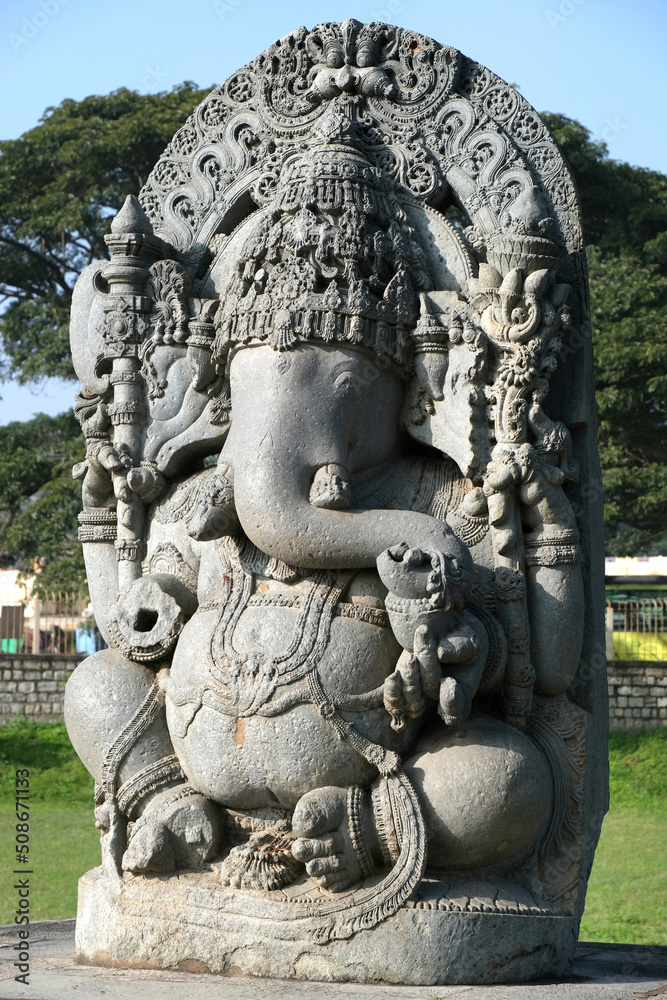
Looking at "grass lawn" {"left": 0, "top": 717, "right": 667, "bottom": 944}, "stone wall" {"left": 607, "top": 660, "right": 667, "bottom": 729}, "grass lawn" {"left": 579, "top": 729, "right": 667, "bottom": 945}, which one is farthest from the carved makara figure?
"stone wall" {"left": 607, "top": 660, "right": 667, "bottom": 729}

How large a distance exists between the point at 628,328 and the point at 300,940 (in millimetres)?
10517

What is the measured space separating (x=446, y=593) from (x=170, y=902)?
144 cm

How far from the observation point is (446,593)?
441 centimetres

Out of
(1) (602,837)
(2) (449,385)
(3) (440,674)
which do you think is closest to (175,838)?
→ (3) (440,674)

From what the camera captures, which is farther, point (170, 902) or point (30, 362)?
point (30, 362)

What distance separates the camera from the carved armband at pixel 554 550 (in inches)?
193

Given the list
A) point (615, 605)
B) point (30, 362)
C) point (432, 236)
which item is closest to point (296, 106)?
point (432, 236)

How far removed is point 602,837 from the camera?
33.6ft

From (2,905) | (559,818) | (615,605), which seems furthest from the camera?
(615,605)

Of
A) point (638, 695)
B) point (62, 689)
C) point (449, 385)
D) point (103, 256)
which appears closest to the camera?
point (449, 385)

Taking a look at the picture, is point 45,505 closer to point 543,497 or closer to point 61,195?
point 61,195

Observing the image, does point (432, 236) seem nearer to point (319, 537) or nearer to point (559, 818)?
point (319, 537)

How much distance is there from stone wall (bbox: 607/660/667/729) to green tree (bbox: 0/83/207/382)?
682cm

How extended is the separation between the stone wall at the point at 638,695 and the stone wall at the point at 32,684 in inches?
229
